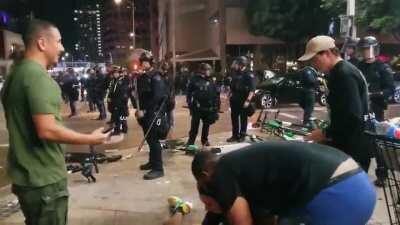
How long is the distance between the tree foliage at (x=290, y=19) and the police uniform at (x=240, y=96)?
777 inches

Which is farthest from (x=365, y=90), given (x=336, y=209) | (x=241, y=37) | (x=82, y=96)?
(x=241, y=37)

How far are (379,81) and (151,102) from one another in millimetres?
3046

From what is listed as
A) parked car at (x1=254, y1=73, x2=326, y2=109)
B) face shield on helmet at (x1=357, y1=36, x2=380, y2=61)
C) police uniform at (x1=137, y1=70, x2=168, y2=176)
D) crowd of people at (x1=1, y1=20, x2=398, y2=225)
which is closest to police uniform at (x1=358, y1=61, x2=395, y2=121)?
face shield on helmet at (x1=357, y1=36, x2=380, y2=61)

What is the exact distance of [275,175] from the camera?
271 centimetres

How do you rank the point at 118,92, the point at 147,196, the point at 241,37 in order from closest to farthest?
the point at 147,196
the point at 118,92
the point at 241,37

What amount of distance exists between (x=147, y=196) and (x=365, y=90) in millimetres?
3365

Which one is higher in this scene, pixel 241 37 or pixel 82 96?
pixel 241 37

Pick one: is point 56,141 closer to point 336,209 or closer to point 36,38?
point 36,38

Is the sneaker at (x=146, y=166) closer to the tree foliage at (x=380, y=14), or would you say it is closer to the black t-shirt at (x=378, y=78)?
the black t-shirt at (x=378, y=78)

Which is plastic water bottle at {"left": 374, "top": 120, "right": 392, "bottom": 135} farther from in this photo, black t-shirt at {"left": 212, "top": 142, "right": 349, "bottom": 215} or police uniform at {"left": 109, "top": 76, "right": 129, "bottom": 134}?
police uniform at {"left": 109, "top": 76, "right": 129, "bottom": 134}

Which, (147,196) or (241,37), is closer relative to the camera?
(147,196)

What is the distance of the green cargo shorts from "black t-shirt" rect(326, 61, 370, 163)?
2109mm

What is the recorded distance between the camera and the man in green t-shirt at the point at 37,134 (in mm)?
2988

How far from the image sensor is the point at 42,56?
124 inches
